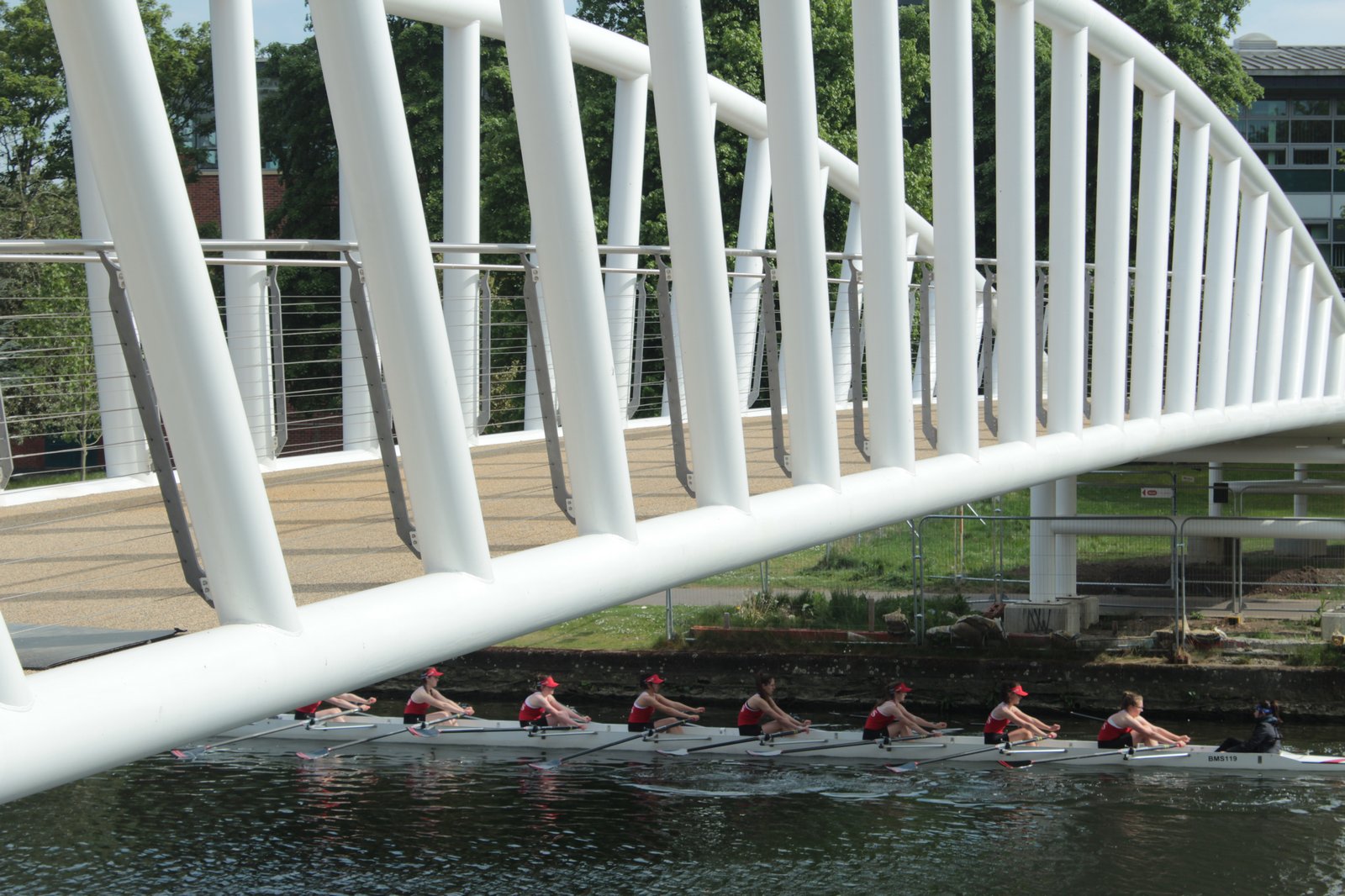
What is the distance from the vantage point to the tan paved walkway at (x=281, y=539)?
21.0 ft

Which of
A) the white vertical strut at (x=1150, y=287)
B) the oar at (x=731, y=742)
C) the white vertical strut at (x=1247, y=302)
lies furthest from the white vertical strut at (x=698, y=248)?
the oar at (x=731, y=742)

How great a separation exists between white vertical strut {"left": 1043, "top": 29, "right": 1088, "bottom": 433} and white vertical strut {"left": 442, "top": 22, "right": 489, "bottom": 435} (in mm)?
4512

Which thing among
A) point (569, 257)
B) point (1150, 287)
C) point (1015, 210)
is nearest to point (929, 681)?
point (1150, 287)

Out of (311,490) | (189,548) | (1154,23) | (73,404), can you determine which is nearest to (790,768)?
(311,490)

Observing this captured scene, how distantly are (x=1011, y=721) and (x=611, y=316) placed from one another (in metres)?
7.68

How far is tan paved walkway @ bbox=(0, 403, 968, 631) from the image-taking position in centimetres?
639

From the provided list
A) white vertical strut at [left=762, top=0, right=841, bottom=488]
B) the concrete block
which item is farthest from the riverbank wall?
white vertical strut at [left=762, top=0, right=841, bottom=488]

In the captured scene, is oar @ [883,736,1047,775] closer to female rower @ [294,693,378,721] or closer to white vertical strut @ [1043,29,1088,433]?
white vertical strut @ [1043,29,1088,433]

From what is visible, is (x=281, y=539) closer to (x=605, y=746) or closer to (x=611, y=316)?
(x=611, y=316)

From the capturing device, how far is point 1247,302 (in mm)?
18484

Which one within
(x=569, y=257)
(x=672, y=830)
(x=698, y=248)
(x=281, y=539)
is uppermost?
(x=698, y=248)

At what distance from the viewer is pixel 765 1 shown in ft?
27.4

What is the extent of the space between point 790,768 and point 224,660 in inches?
585

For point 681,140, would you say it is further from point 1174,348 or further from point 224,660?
point 1174,348
